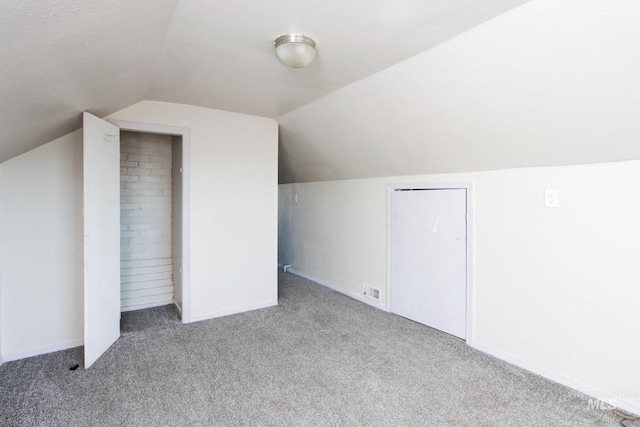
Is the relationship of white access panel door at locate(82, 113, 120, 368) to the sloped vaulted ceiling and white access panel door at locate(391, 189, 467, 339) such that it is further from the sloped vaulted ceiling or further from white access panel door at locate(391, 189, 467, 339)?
white access panel door at locate(391, 189, 467, 339)

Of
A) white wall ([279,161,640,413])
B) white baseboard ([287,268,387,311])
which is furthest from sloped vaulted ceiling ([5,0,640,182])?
white baseboard ([287,268,387,311])

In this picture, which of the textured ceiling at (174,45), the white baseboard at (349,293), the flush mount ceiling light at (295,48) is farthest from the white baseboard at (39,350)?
the flush mount ceiling light at (295,48)

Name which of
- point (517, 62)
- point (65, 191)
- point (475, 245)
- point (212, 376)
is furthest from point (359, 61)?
point (65, 191)

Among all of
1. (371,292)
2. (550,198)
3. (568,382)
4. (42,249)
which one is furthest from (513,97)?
(42,249)

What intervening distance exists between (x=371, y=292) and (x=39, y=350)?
313 centimetres

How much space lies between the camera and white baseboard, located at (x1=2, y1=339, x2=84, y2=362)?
8.70ft

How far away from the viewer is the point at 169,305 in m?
3.92

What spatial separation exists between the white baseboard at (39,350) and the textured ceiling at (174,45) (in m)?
1.55

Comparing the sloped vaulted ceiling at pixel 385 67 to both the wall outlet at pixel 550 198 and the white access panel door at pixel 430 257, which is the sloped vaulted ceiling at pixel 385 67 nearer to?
the wall outlet at pixel 550 198

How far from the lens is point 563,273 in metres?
2.28

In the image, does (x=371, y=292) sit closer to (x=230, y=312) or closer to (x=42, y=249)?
(x=230, y=312)

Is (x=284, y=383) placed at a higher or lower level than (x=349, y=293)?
lower

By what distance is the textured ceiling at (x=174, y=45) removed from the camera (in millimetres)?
1324

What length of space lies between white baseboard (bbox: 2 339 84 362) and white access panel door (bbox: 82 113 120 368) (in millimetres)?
337
